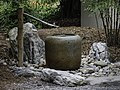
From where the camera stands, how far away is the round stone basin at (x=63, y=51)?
297 inches

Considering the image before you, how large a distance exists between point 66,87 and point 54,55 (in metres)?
1.46

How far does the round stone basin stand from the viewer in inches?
297

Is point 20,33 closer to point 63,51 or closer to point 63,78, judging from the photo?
point 63,51

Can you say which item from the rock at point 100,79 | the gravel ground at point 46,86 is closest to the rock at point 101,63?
the rock at point 100,79

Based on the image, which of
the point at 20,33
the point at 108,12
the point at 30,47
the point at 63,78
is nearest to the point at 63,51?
the point at 20,33

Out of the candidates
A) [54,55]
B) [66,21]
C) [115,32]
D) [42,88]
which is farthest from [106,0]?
[66,21]

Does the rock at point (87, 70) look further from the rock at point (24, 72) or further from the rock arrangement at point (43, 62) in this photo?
the rock at point (24, 72)

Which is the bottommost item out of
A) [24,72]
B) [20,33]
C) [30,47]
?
[24,72]

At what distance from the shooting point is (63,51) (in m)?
7.54

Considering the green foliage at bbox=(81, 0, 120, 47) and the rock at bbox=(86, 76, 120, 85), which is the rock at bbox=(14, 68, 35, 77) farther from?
the green foliage at bbox=(81, 0, 120, 47)

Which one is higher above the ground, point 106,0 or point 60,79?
point 106,0

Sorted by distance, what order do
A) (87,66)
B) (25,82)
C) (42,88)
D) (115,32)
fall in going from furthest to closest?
1. (115,32)
2. (87,66)
3. (25,82)
4. (42,88)

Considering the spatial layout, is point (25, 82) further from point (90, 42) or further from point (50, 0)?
point (90, 42)

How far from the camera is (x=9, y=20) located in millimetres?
12039
